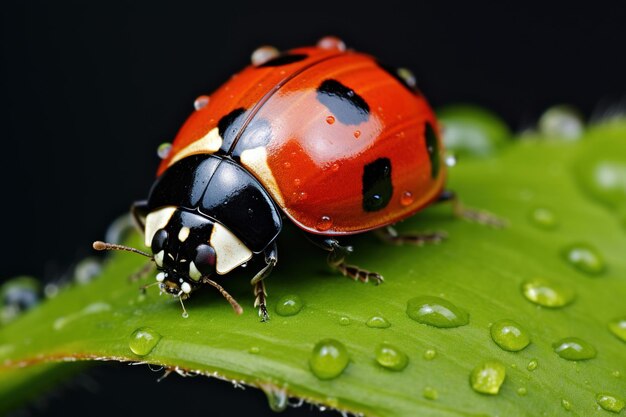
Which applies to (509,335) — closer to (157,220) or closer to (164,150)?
(157,220)

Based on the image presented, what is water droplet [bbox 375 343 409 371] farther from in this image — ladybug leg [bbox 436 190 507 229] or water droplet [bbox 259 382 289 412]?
ladybug leg [bbox 436 190 507 229]

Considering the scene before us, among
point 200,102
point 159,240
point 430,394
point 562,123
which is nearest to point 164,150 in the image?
point 200,102

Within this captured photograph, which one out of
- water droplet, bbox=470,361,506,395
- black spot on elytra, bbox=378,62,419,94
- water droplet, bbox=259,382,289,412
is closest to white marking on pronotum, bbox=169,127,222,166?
black spot on elytra, bbox=378,62,419,94

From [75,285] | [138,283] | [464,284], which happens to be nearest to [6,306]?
[75,285]

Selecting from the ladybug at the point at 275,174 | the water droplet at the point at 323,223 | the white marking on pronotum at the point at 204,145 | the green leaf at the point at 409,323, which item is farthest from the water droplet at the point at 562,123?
the white marking on pronotum at the point at 204,145

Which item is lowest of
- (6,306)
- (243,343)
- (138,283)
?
(6,306)

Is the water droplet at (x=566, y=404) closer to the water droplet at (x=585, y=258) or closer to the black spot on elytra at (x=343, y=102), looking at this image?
the water droplet at (x=585, y=258)

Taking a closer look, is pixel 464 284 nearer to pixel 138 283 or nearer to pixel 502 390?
pixel 502 390
